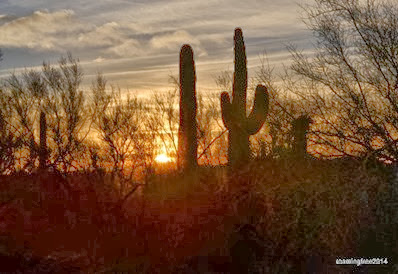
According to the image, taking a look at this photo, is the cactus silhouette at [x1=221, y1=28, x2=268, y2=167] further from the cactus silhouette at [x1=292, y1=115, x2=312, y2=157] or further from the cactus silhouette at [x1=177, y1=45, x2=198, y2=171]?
the cactus silhouette at [x1=177, y1=45, x2=198, y2=171]

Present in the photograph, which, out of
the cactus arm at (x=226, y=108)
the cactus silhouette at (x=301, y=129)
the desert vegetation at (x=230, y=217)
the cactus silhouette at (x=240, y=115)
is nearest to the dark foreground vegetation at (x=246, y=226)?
the desert vegetation at (x=230, y=217)

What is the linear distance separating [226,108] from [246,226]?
26.2 ft

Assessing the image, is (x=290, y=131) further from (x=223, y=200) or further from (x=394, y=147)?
(x=223, y=200)

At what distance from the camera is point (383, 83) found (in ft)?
52.1

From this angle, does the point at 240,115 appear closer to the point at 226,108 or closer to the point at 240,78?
the point at 240,78

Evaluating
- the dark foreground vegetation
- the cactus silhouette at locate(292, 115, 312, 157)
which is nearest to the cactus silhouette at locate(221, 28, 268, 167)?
the cactus silhouette at locate(292, 115, 312, 157)

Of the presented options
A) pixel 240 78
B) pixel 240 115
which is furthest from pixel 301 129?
pixel 240 78

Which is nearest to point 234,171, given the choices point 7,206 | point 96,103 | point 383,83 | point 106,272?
point 106,272

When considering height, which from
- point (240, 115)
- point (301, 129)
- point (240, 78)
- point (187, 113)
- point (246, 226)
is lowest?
point (246, 226)

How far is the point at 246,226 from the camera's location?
8148mm

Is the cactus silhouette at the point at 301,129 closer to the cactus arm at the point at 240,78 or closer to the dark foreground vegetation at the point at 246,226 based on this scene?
the cactus arm at the point at 240,78

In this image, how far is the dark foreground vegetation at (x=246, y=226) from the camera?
8.17 meters

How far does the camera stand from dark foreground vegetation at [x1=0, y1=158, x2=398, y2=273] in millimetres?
8172

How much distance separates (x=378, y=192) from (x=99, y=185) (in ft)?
14.1
